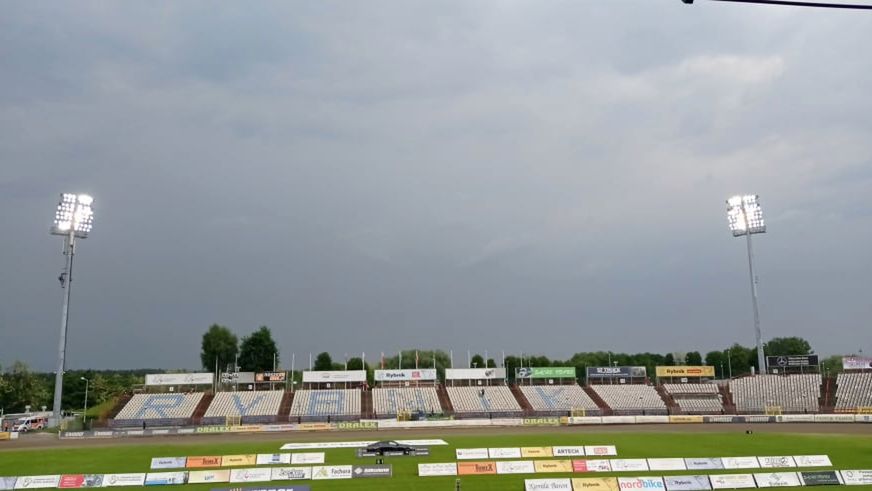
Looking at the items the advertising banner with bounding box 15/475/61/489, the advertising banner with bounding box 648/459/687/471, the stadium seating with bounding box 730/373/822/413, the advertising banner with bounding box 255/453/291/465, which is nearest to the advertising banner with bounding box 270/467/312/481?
the advertising banner with bounding box 255/453/291/465

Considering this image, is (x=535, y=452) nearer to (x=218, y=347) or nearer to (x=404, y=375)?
(x=404, y=375)

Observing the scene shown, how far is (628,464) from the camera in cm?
3734

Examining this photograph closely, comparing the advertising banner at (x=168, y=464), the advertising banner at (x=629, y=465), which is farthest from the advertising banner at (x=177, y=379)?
the advertising banner at (x=629, y=465)

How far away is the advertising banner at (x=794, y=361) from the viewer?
92.1 m

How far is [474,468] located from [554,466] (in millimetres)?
5047

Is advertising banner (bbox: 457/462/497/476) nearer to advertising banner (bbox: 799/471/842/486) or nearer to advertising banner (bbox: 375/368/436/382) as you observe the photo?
advertising banner (bbox: 799/471/842/486)

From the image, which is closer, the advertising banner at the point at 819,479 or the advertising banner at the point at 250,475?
the advertising banner at the point at 819,479

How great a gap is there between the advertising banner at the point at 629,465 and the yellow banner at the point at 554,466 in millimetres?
2722

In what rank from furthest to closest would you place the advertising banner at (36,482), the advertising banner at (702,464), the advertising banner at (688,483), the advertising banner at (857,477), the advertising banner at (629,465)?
the advertising banner at (702,464)
the advertising banner at (629,465)
the advertising banner at (36,482)
the advertising banner at (857,477)
the advertising banner at (688,483)

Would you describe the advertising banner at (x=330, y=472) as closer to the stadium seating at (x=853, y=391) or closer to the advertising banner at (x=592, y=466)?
the advertising banner at (x=592, y=466)

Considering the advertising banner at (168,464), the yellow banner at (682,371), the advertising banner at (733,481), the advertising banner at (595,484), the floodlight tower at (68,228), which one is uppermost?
the floodlight tower at (68,228)

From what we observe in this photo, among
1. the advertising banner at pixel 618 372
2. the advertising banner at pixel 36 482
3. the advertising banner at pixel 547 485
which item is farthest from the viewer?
the advertising banner at pixel 618 372

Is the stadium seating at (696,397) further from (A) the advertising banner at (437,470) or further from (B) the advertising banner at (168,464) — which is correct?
(B) the advertising banner at (168,464)

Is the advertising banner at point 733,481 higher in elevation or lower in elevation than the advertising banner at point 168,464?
lower
